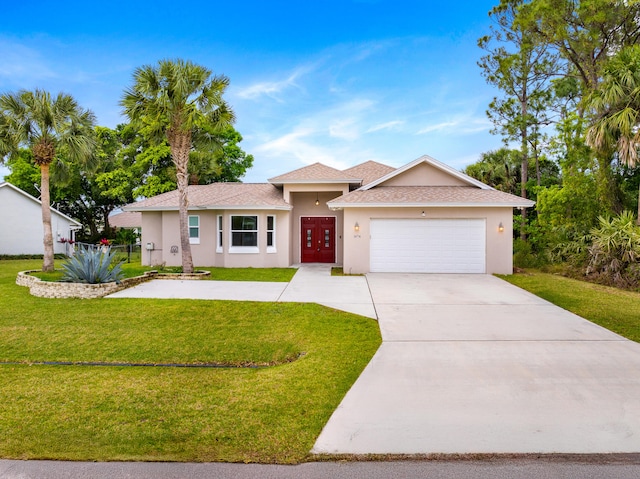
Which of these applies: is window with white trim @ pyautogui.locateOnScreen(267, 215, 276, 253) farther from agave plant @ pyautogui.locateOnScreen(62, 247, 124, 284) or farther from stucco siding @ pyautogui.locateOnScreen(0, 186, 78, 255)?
stucco siding @ pyautogui.locateOnScreen(0, 186, 78, 255)

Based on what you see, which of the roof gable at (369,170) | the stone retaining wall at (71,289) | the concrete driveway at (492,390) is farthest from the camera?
the roof gable at (369,170)

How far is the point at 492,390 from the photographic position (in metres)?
4.55

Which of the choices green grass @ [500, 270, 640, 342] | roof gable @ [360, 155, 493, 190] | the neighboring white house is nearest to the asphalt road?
green grass @ [500, 270, 640, 342]

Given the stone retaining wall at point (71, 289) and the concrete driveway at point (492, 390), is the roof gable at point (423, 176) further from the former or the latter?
the stone retaining wall at point (71, 289)

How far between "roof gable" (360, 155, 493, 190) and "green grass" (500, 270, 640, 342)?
4.77 metres

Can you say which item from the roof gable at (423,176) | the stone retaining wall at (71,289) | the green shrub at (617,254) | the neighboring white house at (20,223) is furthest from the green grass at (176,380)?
the neighboring white house at (20,223)

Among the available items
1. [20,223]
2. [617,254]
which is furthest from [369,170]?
[20,223]

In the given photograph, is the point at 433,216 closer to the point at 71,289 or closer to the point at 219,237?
the point at 219,237

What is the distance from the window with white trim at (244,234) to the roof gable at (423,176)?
5.30 metres

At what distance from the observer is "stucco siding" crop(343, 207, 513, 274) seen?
45.6ft

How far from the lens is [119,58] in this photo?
1744 cm

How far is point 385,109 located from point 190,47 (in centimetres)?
1088

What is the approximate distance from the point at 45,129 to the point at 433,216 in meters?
15.5

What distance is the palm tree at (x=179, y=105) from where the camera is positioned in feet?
41.0
